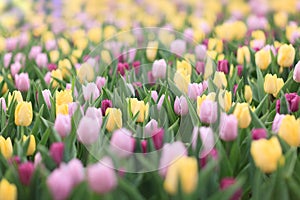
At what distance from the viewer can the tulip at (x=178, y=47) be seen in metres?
3.18

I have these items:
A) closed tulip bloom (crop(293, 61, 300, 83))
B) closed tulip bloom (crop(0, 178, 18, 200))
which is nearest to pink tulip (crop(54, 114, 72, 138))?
closed tulip bloom (crop(0, 178, 18, 200))

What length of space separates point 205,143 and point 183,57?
1.44 meters

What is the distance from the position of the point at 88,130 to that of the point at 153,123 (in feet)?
0.91

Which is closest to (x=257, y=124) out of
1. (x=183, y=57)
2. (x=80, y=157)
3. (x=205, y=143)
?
(x=205, y=143)

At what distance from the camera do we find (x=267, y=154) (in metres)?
1.52

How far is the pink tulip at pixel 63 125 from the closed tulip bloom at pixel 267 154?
2.11 ft

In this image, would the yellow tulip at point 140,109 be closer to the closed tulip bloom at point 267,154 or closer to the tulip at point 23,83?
the closed tulip bloom at point 267,154

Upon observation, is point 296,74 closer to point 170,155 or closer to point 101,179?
point 170,155

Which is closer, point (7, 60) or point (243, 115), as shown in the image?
point (243, 115)

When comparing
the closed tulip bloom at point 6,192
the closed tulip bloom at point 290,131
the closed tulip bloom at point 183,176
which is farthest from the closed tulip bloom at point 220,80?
→ the closed tulip bloom at point 6,192

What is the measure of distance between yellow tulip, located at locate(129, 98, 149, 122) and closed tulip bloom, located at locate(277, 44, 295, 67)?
0.86 m

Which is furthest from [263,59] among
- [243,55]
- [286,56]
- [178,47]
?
[178,47]

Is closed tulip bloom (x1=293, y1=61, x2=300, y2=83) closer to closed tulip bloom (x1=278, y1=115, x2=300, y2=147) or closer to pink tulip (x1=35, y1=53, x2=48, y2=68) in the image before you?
closed tulip bloom (x1=278, y1=115, x2=300, y2=147)

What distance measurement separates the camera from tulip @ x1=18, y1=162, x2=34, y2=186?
1.55 m
